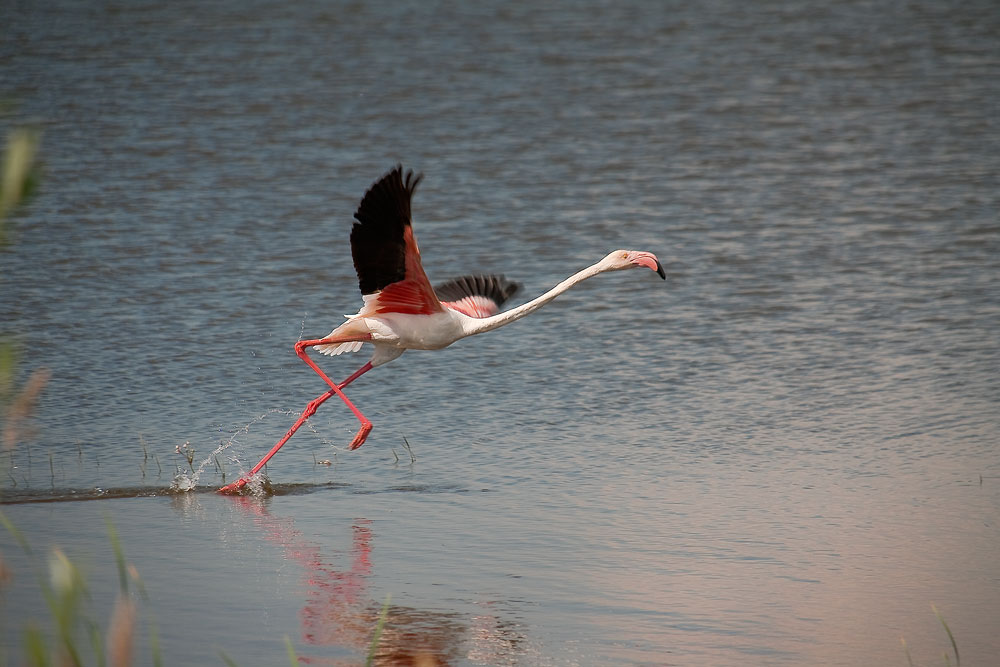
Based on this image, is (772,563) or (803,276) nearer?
(772,563)

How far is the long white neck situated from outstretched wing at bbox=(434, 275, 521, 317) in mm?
545

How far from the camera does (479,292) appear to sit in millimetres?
8828

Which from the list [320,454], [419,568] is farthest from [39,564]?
[320,454]

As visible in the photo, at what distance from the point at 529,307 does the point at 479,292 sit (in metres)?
0.92

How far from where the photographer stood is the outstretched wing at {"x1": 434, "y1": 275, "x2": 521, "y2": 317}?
8.78 m

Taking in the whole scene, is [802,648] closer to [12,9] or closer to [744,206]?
[744,206]

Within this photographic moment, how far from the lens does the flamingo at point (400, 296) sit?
23.5ft

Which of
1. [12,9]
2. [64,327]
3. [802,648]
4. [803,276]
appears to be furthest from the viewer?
[12,9]

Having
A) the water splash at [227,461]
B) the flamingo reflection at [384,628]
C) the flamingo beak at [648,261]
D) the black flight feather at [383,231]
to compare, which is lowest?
the flamingo reflection at [384,628]

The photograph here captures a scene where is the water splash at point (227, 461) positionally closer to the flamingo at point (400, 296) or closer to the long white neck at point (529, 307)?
the flamingo at point (400, 296)

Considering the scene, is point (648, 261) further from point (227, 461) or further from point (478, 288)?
point (227, 461)

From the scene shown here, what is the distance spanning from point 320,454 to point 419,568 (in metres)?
2.28

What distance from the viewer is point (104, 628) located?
5641 mm

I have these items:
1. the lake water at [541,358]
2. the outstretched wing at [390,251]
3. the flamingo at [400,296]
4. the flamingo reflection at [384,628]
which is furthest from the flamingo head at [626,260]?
the flamingo reflection at [384,628]
